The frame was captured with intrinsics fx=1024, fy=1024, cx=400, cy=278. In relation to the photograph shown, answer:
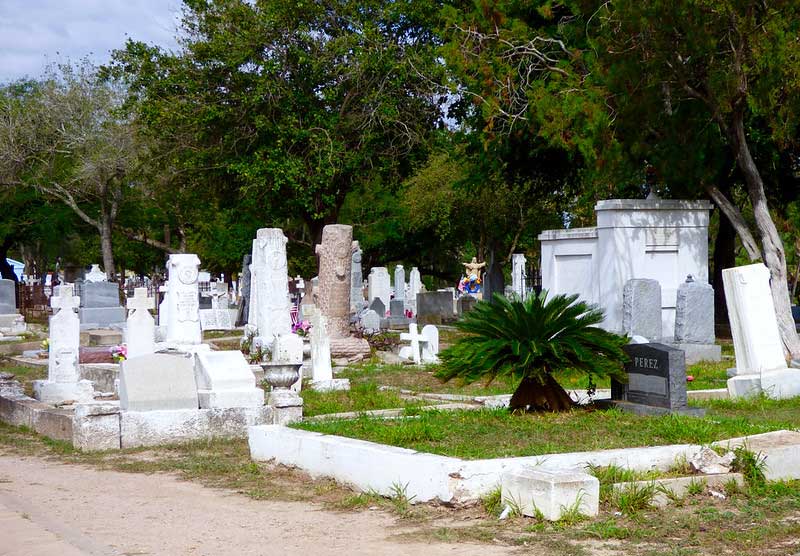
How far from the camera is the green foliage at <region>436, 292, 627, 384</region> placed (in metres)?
9.39

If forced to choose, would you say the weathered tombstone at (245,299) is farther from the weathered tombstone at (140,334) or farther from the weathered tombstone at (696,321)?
the weathered tombstone at (696,321)

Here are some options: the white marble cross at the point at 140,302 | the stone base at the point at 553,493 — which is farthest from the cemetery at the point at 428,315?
the white marble cross at the point at 140,302

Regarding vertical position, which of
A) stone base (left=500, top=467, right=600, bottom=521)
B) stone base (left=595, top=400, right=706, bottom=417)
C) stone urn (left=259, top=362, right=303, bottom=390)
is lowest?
stone base (left=500, top=467, right=600, bottom=521)

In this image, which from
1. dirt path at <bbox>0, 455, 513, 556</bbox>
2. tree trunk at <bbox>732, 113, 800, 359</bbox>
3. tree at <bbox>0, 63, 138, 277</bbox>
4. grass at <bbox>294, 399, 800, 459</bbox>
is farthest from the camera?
tree at <bbox>0, 63, 138, 277</bbox>

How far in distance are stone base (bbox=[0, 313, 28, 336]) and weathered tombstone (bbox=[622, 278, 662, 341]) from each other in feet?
66.7

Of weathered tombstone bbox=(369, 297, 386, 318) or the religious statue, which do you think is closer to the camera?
weathered tombstone bbox=(369, 297, 386, 318)

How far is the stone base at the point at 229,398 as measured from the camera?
36.6 feet

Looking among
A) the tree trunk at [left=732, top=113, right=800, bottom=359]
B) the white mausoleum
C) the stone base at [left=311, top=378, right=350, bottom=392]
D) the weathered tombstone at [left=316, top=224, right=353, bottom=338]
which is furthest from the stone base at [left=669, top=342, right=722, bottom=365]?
the weathered tombstone at [left=316, top=224, right=353, bottom=338]

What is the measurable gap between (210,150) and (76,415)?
77.3 feet

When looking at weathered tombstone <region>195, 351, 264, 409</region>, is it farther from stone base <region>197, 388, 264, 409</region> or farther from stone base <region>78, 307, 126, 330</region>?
stone base <region>78, 307, 126, 330</region>

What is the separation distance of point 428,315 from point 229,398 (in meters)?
23.0

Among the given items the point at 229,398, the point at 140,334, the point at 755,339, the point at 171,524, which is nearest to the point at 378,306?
the point at 140,334

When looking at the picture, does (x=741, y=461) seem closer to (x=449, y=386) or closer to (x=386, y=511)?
(x=386, y=511)

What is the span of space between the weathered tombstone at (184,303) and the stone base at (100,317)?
1445cm
